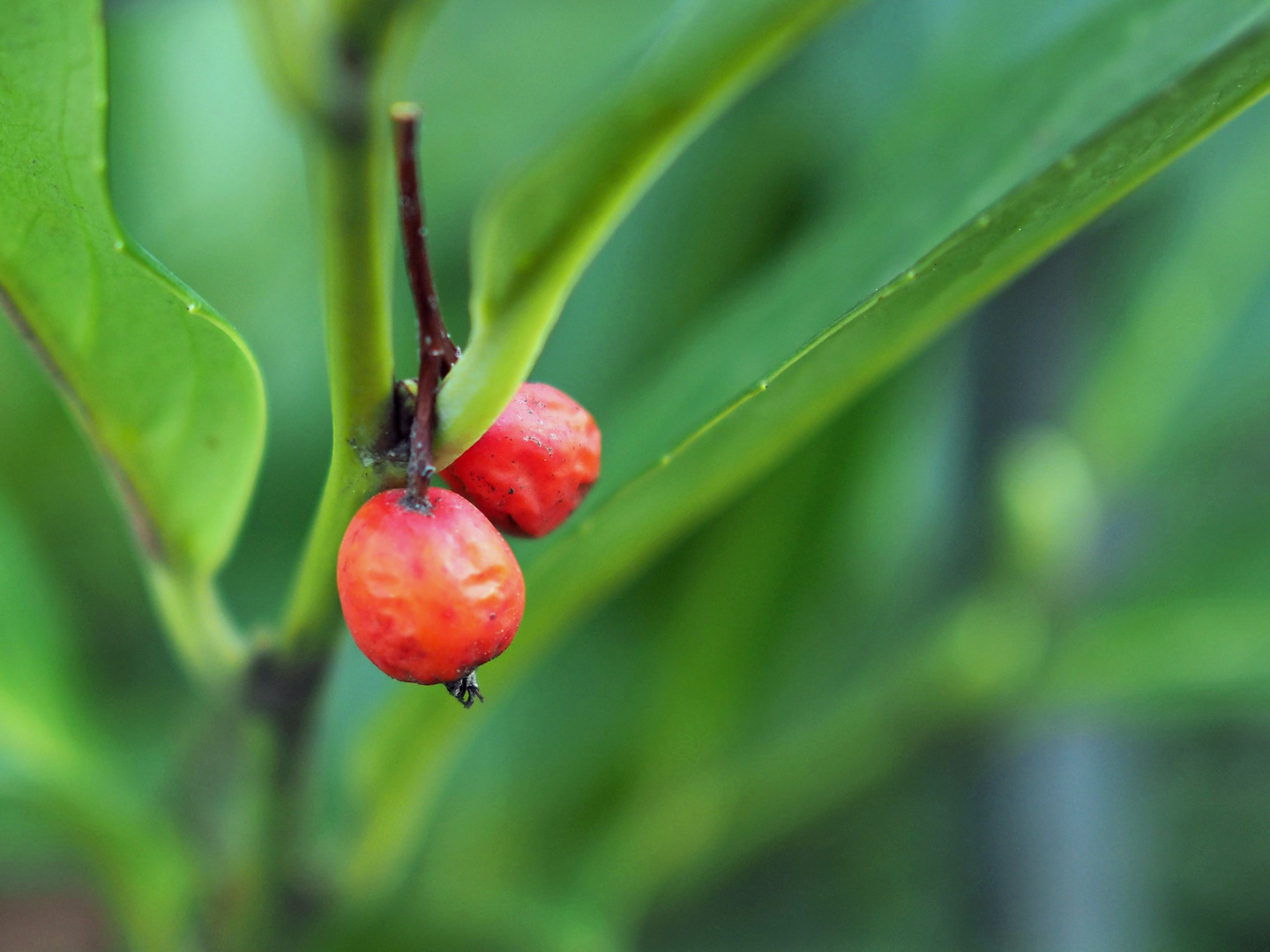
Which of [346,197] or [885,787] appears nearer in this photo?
[346,197]

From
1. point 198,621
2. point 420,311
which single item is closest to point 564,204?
point 420,311

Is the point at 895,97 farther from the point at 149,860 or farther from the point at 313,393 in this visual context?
the point at 149,860

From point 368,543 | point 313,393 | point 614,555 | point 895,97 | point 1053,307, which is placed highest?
point 895,97

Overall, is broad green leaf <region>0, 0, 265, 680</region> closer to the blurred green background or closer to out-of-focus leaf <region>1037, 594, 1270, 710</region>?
the blurred green background

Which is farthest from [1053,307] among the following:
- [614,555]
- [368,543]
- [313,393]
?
[368,543]

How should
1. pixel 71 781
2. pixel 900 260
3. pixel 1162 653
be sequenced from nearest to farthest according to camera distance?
pixel 900 260 < pixel 71 781 < pixel 1162 653

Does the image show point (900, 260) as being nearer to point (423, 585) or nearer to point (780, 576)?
point (423, 585)

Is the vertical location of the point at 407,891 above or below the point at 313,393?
below
